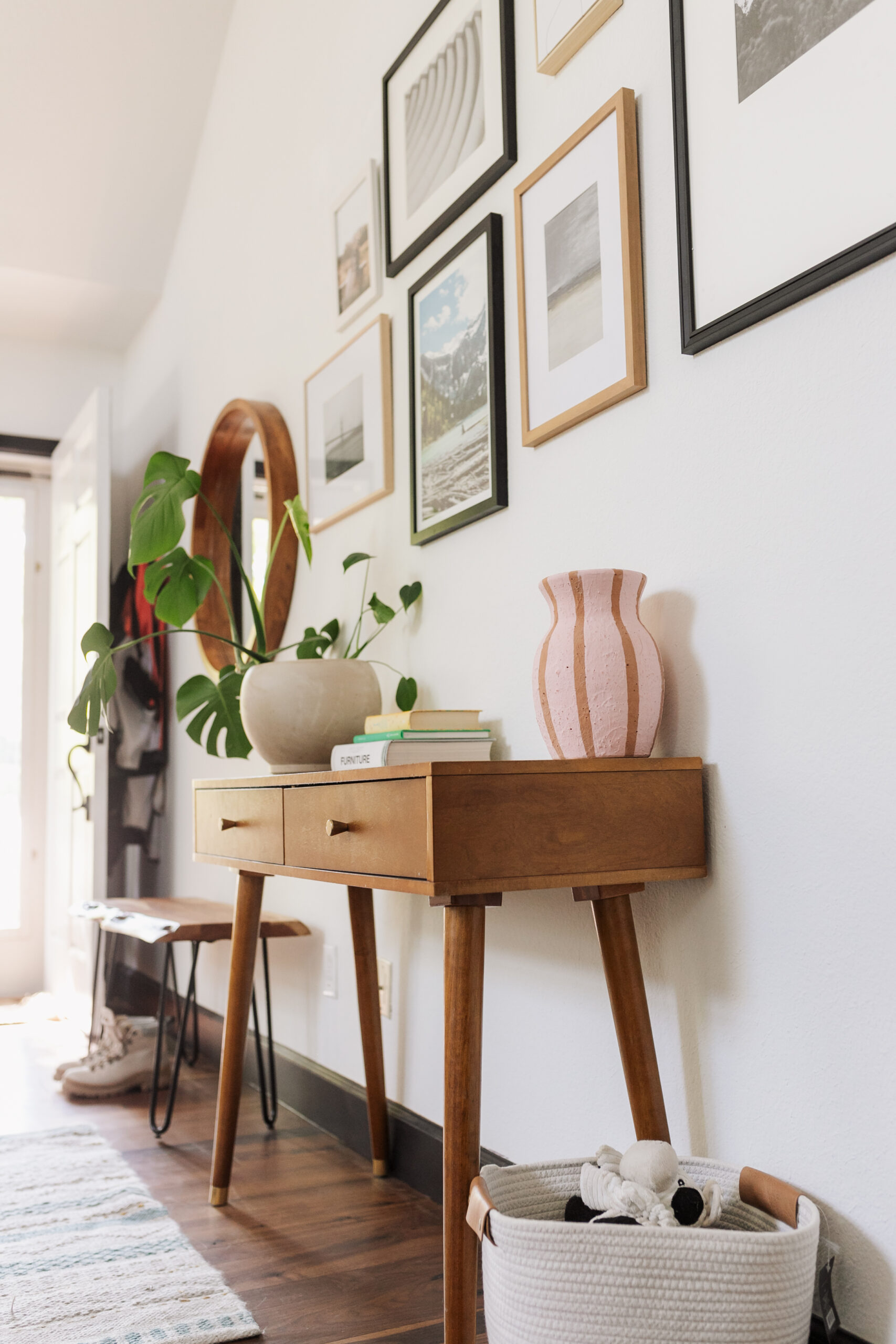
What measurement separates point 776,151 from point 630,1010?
965 mm

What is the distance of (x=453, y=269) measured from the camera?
189 centimetres

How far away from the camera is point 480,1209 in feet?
3.65

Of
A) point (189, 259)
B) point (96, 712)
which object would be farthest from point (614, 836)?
point (189, 259)

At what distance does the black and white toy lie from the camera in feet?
3.55

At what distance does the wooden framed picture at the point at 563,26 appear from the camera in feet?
4.90

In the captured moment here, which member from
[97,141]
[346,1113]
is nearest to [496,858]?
[346,1113]

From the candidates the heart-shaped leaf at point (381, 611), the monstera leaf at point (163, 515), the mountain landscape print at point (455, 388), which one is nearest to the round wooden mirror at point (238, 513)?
the monstera leaf at point (163, 515)

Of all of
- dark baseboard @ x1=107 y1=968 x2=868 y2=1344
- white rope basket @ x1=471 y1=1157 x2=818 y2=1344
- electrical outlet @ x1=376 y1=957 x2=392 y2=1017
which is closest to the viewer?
white rope basket @ x1=471 y1=1157 x2=818 y2=1344

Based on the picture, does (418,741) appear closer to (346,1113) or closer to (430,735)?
(430,735)

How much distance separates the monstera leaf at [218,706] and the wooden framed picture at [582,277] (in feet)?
3.29

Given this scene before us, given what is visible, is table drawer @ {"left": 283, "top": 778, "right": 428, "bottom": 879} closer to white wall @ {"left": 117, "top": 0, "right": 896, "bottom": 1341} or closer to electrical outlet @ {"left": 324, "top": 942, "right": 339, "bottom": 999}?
white wall @ {"left": 117, "top": 0, "right": 896, "bottom": 1341}

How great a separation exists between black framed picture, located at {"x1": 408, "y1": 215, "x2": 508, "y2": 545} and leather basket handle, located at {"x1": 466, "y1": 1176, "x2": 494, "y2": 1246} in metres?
0.99

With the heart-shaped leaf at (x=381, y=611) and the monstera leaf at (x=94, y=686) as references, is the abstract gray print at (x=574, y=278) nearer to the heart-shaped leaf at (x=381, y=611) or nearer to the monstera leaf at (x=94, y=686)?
the heart-shaped leaf at (x=381, y=611)

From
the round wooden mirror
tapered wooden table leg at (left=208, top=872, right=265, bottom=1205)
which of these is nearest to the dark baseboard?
tapered wooden table leg at (left=208, top=872, right=265, bottom=1205)
